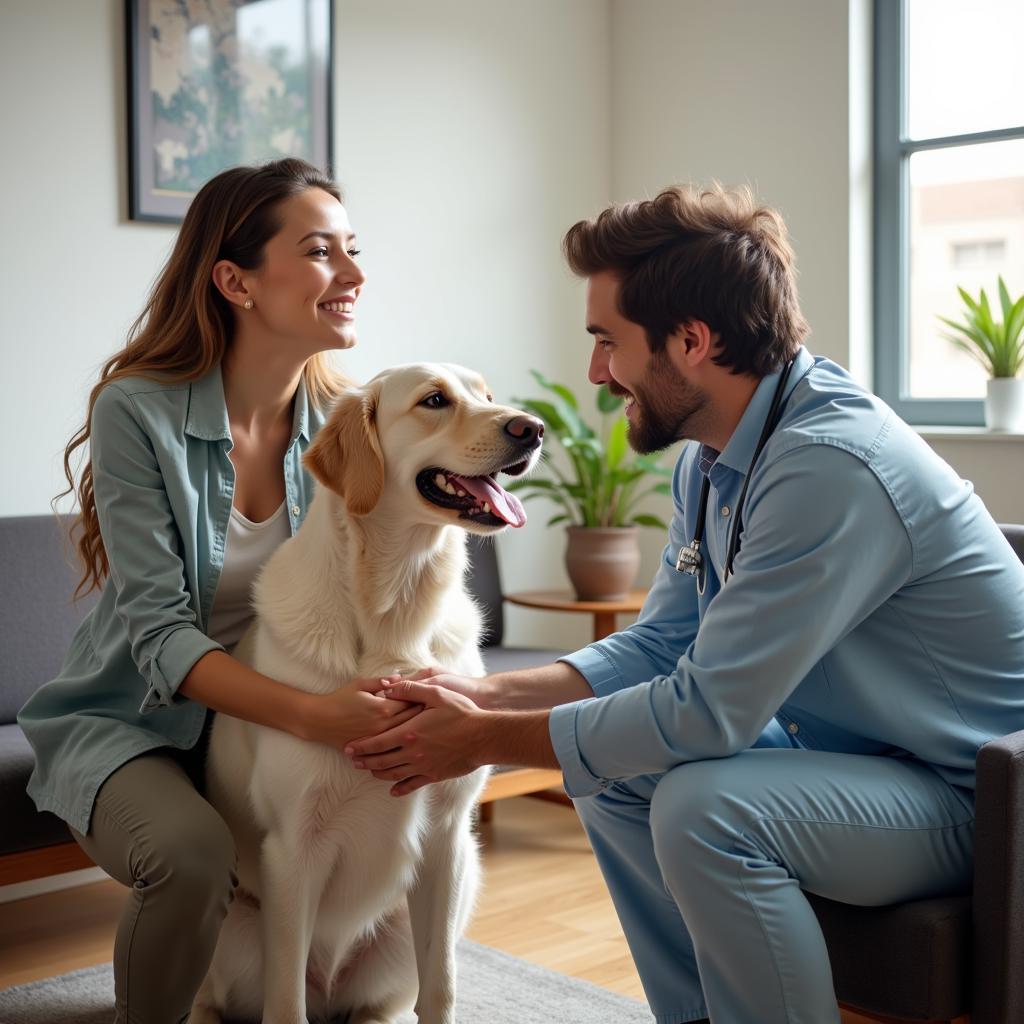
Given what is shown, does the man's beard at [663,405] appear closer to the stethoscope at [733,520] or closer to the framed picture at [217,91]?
the stethoscope at [733,520]

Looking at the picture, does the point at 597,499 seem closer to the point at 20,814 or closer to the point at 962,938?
the point at 20,814

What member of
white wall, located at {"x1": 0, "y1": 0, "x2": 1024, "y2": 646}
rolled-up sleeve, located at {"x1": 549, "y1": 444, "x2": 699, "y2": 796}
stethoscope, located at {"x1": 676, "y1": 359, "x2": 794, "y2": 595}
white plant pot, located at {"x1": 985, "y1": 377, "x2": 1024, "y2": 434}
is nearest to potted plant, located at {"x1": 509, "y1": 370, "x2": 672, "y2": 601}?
white wall, located at {"x1": 0, "y1": 0, "x2": 1024, "y2": 646}

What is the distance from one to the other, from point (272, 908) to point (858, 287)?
2.81 m

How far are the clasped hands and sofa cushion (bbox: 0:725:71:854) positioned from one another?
3.12ft

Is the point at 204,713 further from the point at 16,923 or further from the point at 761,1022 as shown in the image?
the point at 16,923

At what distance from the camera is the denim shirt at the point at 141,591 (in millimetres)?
2000

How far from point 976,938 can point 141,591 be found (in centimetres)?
127

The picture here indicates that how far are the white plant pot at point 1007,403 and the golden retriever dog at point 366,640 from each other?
7.01 feet

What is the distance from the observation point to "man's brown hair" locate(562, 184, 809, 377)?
1.84m

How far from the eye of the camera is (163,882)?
1889 millimetres

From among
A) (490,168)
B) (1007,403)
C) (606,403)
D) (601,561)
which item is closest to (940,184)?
(1007,403)

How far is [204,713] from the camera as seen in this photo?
6.97 feet

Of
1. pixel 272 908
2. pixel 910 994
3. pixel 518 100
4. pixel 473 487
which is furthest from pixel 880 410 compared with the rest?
pixel 518 100

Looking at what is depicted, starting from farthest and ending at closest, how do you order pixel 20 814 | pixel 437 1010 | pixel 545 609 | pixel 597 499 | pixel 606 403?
pixel 606 403, pixel 597 499, pixel 545 609, pixel 20 814, pixel 437 1010
